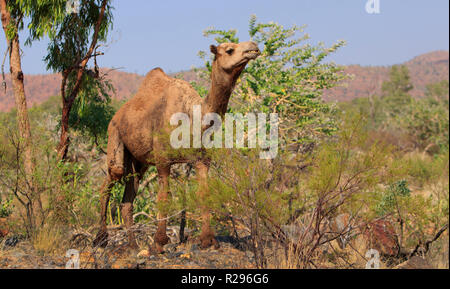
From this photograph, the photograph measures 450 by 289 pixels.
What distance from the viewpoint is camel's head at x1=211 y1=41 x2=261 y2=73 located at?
20.0 feet

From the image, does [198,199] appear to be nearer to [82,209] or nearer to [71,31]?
[82,209]

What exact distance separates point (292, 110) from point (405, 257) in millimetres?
3988

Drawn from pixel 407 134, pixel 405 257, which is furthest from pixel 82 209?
pixel 407 134

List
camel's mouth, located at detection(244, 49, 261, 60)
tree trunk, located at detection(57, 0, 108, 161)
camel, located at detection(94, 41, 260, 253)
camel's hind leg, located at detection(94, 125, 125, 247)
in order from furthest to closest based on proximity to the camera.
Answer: tree trunk, located at detection(57, 0, 108, 161) → camel's hind leg, located at detection(94, 125, 125, 247) → camel, located at detection(94, 41, 260, 253) → camel's mouth, located at detection(244, 49, 261, 60)

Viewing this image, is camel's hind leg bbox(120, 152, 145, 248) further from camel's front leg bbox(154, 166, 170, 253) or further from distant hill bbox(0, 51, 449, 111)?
distant hill bbox(0, 51, 449, 111)

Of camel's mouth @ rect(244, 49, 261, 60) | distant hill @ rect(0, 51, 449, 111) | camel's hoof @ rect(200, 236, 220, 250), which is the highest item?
distant hill @ rect(0, 51, 449, 111)

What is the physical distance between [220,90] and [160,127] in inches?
49.3

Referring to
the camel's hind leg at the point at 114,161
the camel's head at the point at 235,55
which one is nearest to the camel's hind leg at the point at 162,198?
the camel's hind leg at the point at 114,161

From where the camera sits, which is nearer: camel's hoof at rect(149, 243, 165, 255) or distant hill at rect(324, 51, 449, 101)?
camel's hoof at rect(149, 243, 165, 255)

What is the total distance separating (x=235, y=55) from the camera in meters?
6.21

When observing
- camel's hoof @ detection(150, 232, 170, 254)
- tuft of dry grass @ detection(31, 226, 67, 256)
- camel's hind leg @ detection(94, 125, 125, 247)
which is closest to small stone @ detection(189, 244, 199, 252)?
camel's hoof @ detection(150, 232, 170, 254)

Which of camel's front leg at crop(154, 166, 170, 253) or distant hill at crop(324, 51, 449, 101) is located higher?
distant hill at crop(324, 51, 449, 101)

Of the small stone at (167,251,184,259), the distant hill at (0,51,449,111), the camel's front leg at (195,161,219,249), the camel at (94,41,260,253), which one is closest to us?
the camel's front leg at (195,161,219,249)
